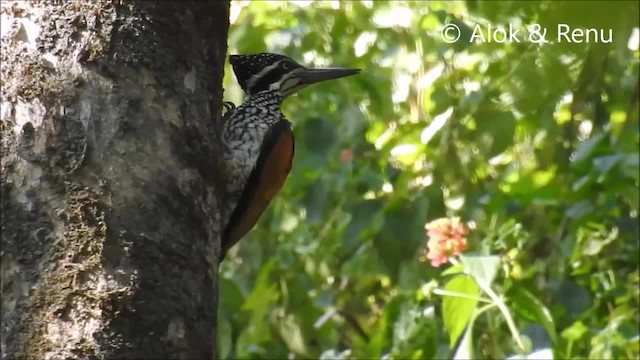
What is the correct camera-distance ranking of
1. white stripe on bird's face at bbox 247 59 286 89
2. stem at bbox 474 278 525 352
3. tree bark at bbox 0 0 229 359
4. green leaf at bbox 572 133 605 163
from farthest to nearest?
white stripe on bird's face at bbox 247 59 286 89
green leaf at bbox 572 133 605 163
stem at bbox 474 278 525 352
tree bark at bbox 0 0 229 359

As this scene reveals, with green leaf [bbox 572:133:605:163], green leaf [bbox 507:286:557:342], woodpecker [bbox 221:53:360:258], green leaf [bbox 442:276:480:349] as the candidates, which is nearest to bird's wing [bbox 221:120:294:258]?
woodpecker [bbox 221:53:360:258]

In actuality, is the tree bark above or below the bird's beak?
below

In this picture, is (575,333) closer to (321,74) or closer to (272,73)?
(321,74)

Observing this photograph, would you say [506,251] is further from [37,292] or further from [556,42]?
[37,292]

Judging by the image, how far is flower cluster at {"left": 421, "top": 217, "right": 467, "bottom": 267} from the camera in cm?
310

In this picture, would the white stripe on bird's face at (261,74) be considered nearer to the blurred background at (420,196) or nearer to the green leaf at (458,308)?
the blurred background at (420,196)

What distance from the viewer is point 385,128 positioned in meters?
4.82

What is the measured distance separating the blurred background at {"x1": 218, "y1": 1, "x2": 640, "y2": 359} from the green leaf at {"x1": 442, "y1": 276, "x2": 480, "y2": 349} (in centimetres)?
18

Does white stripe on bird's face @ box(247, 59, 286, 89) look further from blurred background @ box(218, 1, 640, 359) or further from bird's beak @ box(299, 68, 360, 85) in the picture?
blurred background @ box(218, 1, 640, 359)

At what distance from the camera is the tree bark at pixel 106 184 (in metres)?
1.76

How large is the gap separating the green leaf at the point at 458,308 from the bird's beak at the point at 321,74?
80cm

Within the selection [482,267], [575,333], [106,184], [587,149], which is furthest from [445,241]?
[106,184]

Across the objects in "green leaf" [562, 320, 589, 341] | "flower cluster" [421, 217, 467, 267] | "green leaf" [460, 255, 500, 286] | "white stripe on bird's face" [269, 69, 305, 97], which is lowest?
"green leaf" [562, 320, 589, 341]

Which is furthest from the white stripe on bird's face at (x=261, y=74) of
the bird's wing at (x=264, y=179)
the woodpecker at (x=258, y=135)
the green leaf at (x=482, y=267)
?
the green leaf at (x=482, y=267)
